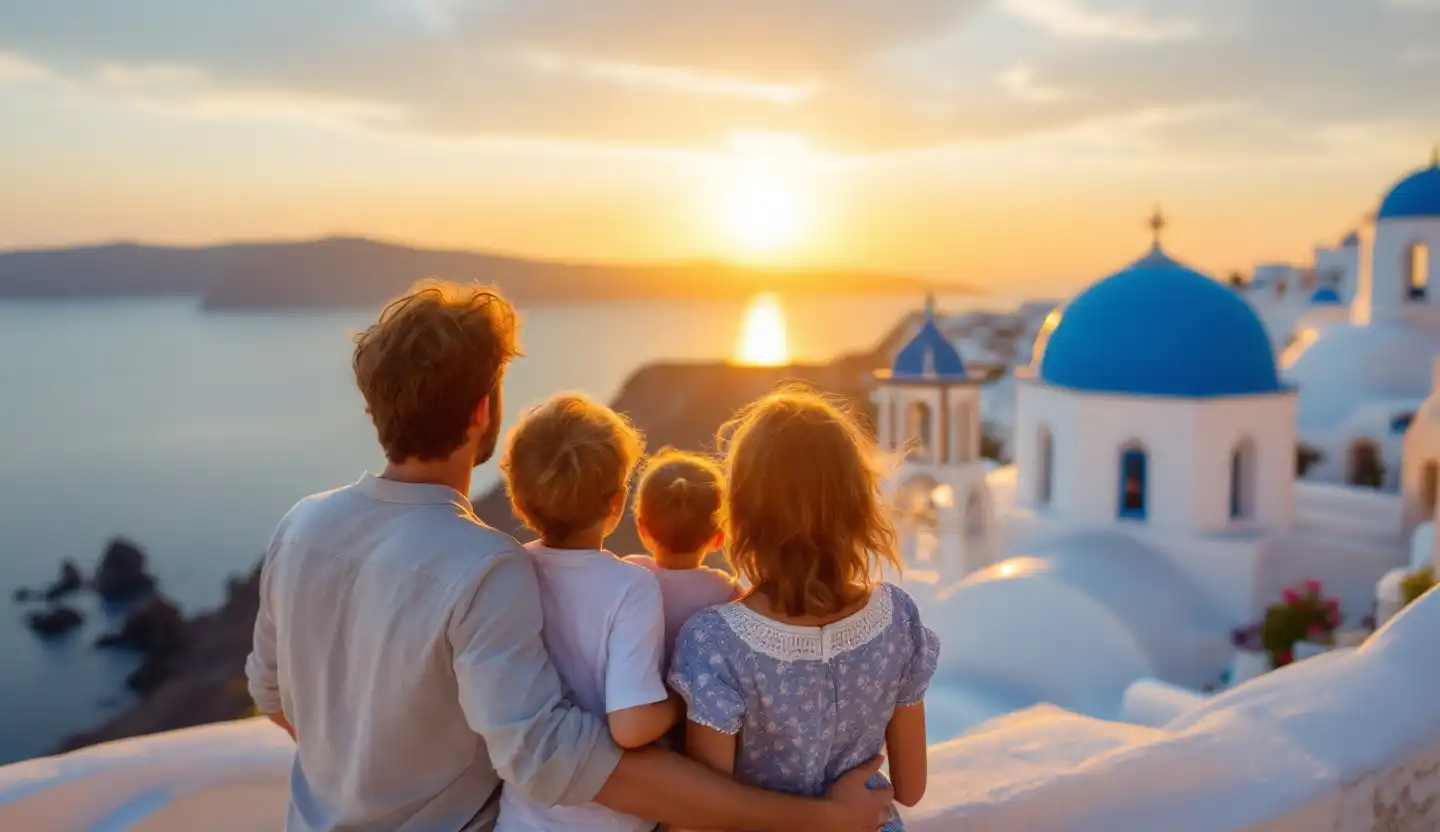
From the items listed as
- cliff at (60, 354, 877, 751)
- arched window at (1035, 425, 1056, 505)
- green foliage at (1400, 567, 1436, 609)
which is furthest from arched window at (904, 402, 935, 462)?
green foliage at (1400, 567, 1436, 609)

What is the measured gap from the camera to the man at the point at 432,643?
1510 millimetres

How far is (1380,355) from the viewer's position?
18125mm

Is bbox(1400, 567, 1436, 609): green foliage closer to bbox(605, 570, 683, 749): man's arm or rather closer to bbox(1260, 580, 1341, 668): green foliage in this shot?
bbox(1260, 580, 1341, 668): green foliage

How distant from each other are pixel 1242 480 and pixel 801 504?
1082 cm

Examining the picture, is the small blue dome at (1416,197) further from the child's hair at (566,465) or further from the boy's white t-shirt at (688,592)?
the child's hair at (566,465)

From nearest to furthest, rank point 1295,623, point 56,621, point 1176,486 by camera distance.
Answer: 1. point 1295,623
2. point 1176,486
3. point 56,621

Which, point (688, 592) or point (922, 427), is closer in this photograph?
point (688, 592)

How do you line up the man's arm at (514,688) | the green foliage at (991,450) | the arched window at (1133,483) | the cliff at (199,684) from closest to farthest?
the man's arm at (514,688), the arched window at (1133,483), the cliff at (199,684), the green foliage at (991,450)

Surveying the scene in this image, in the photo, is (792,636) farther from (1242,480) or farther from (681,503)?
(1242,480)

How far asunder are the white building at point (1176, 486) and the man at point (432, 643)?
327 inches

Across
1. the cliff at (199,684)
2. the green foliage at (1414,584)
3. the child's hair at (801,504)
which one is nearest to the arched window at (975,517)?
the green foliage at (1414,584)

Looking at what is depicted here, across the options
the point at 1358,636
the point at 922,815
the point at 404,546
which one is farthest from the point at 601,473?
the point at 1358,636

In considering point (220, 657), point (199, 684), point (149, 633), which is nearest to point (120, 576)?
point (149, 633)

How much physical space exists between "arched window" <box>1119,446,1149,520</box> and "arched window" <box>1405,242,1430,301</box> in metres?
11.2
